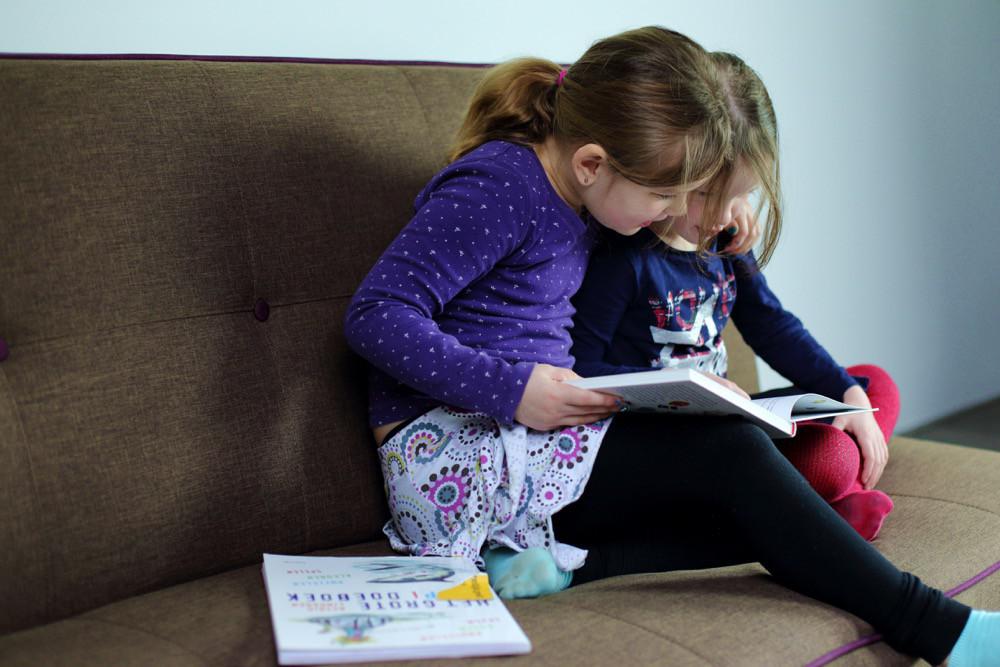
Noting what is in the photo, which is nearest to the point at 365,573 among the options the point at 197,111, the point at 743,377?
the point at 197,111

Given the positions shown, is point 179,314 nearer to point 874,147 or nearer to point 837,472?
point 837,472

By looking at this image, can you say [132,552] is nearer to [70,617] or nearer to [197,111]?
[70,617]

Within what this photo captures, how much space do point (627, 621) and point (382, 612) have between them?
24 cm

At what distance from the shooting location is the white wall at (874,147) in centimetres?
194

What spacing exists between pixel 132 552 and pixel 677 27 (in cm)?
155

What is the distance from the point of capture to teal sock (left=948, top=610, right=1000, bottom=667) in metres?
0.99

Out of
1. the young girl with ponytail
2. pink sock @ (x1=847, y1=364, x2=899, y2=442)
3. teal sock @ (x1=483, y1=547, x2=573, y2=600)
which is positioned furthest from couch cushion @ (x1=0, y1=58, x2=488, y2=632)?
pink sock @ (x1=847, y1=364, x2=899, y2=442)

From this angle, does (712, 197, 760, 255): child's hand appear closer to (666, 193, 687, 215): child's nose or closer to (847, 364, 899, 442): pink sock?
(666, 193, 687, 215): child's nose

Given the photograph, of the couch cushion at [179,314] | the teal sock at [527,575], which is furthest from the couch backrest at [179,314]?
the teal sock at [527,575]

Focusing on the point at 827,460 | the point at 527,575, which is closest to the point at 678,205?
the point at 827,460

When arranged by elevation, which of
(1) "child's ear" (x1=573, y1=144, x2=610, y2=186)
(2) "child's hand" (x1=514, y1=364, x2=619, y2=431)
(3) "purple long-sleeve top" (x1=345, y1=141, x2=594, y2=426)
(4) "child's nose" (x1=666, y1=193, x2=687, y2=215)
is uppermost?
(1) "child's ear" (x1=573, y1=144, x2=610, y2=186)

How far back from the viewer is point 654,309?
1371 millimetres

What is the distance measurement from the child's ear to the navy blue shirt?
16cm

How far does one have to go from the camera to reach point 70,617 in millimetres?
1013
